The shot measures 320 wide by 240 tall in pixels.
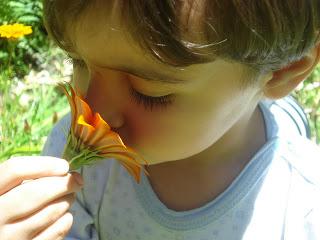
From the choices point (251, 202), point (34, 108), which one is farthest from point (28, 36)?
point (251, 202)

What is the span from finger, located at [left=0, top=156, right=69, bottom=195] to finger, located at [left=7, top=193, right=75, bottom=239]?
65 millimetres

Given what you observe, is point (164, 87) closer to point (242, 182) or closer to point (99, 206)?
point (242, 182)

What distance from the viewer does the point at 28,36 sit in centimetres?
297

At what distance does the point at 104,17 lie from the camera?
3.72 feet

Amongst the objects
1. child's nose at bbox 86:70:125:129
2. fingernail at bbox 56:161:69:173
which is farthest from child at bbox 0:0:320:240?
fingernail at bbox 56:161:69:173

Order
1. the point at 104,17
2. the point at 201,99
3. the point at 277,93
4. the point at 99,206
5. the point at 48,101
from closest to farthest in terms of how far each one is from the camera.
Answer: the point at 104,17
the point at 201,99
the point at 277,93
the point at 99,206
the point at 48,101

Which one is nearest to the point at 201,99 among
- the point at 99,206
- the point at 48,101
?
the point at 99,206

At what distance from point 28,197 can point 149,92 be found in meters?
0.28

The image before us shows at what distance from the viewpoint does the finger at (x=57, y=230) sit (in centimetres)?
122

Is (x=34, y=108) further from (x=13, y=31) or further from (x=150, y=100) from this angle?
(x=150, y=100)

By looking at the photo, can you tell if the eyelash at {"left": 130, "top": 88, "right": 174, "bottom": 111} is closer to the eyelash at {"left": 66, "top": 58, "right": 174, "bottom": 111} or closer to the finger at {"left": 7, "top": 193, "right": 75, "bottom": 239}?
the eyelash at {"left": 66, "top": 58, "right": 174, "bottom": 111}

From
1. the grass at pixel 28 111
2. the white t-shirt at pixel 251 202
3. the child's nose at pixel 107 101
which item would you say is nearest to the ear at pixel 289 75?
the white t-shirt at pixel 251 202

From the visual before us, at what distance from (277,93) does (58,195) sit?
50 cm

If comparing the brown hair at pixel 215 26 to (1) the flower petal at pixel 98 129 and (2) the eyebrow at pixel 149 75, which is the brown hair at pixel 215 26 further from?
(1) the flower petal at pixel 98 129
